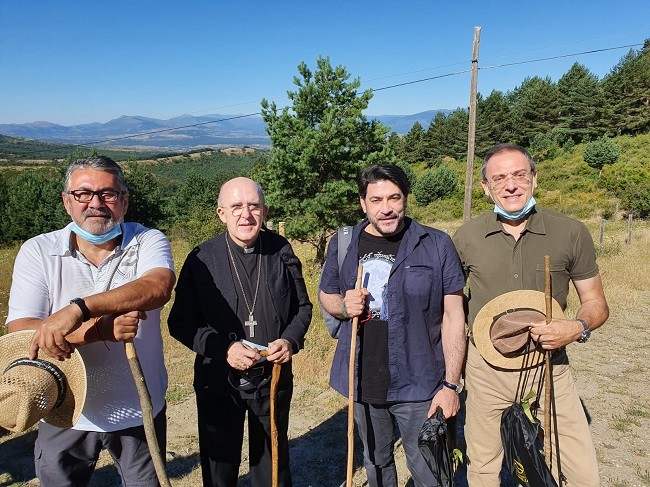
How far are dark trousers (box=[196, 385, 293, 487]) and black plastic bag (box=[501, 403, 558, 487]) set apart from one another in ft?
4.01

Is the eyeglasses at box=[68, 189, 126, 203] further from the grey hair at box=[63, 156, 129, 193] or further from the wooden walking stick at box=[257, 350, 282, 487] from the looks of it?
the wooden walking stick at box=[257, 350, 282, 487]

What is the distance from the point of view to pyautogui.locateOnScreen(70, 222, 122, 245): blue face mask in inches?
78.2

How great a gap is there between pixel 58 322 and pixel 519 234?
7.13 ft

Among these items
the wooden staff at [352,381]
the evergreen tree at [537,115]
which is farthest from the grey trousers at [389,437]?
the evergreen tree at [537,115]

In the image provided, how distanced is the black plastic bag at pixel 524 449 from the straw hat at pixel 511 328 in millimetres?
246

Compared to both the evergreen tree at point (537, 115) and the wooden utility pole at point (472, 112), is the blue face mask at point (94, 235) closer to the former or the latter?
the wooden utility pole at point (472, 112)

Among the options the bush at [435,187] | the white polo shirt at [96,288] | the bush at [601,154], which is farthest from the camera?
the bush at [435,187]

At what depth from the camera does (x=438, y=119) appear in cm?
5281

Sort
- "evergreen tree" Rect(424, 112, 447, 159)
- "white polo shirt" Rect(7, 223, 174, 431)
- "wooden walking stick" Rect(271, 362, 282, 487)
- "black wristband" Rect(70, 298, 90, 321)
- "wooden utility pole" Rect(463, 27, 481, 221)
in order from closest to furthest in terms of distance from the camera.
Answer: "black wristband" Rect(70, 298, 90, 321), "white polo shirt" Rect(7, 223, 174, 431), "wooden walking stick" Rect(271, 362, 282, 487), "wooden utility pole" Rect(463, 27, 481, 221), "evergreen tree" Rect(424, 112, 447, 159)

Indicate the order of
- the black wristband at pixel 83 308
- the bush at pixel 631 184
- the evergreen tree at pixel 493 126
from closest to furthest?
the black wristband at pixel 83 308 < the bush at pixel 631 184 < the evergreen tree at pixel 493 126

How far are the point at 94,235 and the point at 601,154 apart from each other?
35.2 meters

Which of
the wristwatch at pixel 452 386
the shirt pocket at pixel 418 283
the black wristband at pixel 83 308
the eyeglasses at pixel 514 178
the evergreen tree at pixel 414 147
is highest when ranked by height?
the evergreen tree at pixel 414 147

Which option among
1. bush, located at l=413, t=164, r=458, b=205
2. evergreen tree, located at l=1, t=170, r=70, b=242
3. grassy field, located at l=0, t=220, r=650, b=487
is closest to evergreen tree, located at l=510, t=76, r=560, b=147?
bush, located at l=413, t=164, r=458, b=205

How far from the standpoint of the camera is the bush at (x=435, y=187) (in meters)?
33.2
